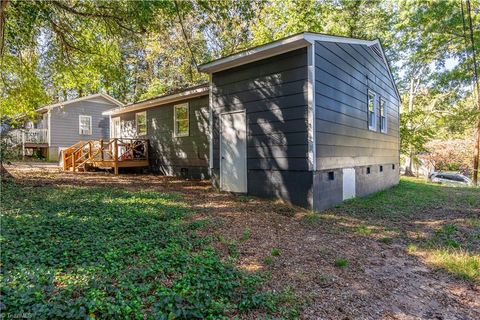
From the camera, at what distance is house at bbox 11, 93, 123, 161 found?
18938mm

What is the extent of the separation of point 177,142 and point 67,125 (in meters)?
12.6

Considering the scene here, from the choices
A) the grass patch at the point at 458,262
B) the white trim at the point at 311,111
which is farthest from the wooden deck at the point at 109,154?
the grass patch at the point at 458,262

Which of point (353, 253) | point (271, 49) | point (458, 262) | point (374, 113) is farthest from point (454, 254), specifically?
point (374, 113)

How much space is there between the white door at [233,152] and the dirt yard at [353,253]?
2.21 feet

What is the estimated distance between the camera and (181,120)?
11.1m

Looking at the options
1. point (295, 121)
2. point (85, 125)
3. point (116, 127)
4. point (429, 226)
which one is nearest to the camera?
point (429, 226)

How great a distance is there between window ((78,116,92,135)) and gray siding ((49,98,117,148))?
19 centimetres

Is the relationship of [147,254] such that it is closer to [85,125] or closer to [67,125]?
[67,125]

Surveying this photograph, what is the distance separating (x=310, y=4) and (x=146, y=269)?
16965 mm

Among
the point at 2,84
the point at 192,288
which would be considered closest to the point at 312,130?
the point at 192,288

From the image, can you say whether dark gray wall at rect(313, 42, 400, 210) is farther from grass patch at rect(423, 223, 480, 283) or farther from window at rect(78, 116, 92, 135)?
window at rect(78, 116, 92, 135)

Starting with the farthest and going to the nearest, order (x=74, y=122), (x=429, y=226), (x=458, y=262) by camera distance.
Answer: (x=74, y=122) < (x=429, y=226) < (x=458, y=262)

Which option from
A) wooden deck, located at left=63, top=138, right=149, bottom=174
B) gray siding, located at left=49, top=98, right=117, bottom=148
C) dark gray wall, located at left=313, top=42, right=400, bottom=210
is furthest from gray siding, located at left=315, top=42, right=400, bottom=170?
gray siding, located at left=49, top=98, right=117, bottom=148

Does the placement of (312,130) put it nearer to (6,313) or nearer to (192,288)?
(192,288)
